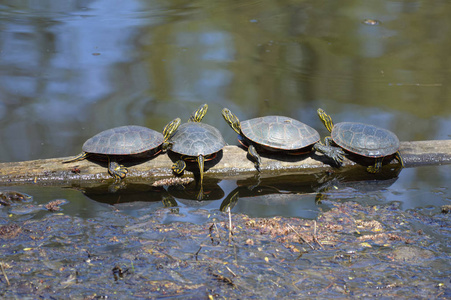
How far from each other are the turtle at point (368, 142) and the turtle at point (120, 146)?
1.81 meters

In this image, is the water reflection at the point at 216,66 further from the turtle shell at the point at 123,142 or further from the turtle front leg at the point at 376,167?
the turtle shell at the point at 123,142

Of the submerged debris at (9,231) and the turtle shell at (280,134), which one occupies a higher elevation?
the turtle shell at (280,134)

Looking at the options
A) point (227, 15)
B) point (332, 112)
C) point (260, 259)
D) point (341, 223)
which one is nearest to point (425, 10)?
point (227, 15)

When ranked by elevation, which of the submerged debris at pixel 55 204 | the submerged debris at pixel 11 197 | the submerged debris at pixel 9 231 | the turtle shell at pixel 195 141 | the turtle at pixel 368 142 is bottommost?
the submerged debris at pixel 55 204

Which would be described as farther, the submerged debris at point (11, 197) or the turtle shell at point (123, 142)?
the turtle shell at point (123, 142)

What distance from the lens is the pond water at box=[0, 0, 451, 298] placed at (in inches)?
175

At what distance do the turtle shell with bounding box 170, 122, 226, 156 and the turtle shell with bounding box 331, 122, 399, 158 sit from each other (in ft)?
4.21

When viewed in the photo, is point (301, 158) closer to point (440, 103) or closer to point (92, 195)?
point (92, 195)

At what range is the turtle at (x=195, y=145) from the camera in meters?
4.46

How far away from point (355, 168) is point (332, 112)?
183 cm

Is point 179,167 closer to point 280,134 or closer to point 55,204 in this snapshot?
point 280,134

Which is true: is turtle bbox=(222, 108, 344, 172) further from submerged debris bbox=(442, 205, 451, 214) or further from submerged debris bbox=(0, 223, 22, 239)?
submerged debris bbox=(0, 223, 22, 239)

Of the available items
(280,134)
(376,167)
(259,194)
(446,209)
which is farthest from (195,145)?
(446,209)

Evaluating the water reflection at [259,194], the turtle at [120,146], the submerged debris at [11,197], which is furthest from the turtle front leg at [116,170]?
the submerged debris at [11,197]
